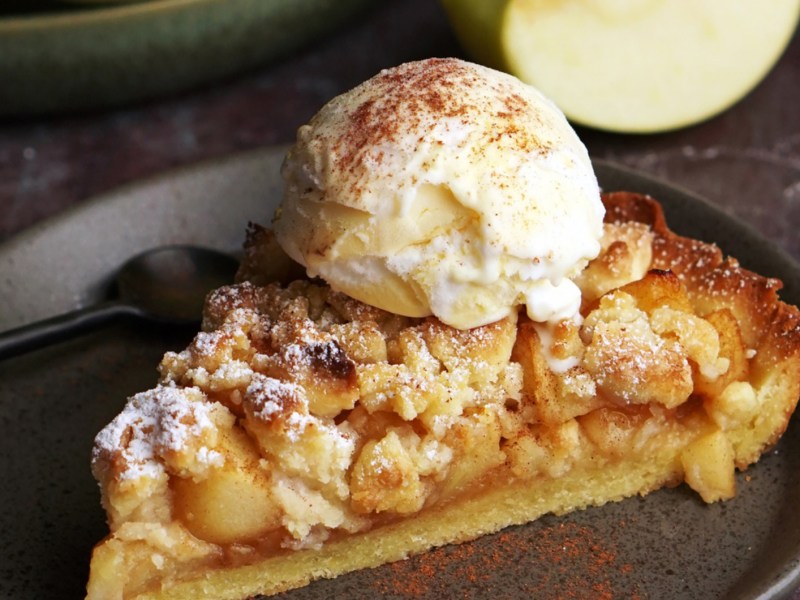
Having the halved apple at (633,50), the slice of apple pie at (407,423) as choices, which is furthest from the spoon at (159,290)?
the halved apple at (633,50)

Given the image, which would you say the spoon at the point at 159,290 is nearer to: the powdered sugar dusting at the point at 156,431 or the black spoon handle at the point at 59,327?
the black spoon handle at the point at 59,327

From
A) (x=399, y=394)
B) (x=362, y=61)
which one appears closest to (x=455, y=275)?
(x=399, y=394)

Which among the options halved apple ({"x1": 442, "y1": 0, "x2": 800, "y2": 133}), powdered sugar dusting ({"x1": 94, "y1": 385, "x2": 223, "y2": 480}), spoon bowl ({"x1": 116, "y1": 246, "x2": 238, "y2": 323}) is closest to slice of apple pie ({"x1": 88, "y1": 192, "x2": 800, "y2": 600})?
powdered sugar dusting ({"x1": 94, "y1": 385, "x2": 223, "y2": 480})

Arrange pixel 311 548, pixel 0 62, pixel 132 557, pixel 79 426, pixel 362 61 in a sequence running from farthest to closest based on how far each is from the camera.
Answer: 1. pixel 362 61
2. pixel 0 62
3. pixel 79 426
4. pixel 311 548
5. pixel 132 557

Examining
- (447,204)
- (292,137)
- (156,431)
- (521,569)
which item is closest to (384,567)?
(521,569)

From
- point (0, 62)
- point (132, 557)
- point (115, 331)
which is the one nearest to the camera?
point (132, 557)

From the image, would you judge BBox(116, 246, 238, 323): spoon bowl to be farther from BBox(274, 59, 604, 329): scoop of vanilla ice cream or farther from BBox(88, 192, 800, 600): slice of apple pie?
BBox(274, 59, 604, 329): scoop of vanilla ice cream

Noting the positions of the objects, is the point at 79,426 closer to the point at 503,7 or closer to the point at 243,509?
the point at 243,509

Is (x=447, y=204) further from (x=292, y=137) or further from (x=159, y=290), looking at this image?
(x=292, y=137)
